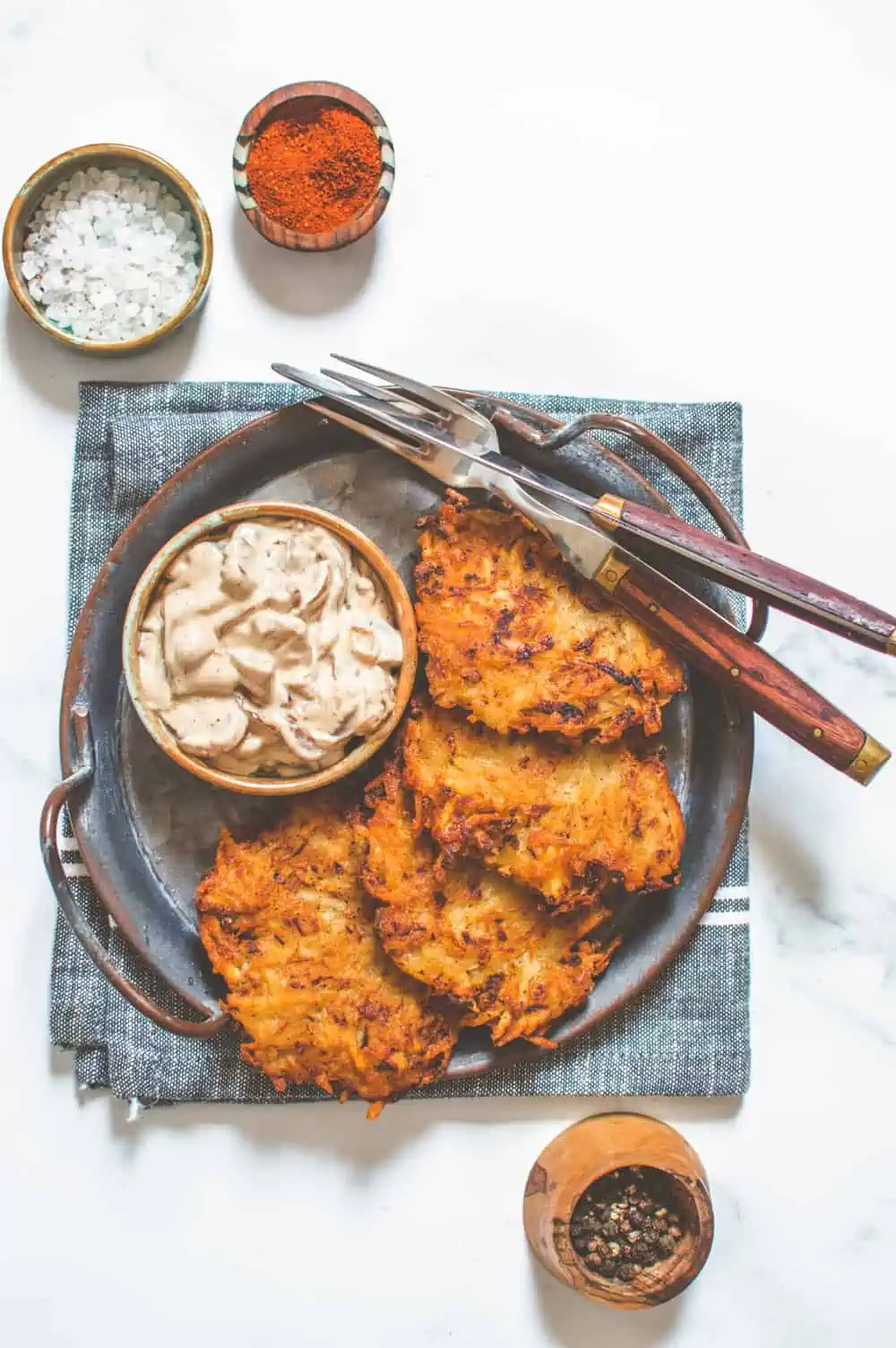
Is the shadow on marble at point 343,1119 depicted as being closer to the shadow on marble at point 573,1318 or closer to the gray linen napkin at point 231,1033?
the gray linen napkin at point 231,1033

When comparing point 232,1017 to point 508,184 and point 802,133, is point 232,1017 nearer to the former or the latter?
point 508,184

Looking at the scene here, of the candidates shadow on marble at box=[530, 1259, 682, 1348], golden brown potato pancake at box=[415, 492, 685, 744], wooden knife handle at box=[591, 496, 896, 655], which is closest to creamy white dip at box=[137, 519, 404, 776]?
golden brown potato pancake at box=[415, 492, 685, 744]

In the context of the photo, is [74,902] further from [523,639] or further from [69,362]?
[69,362]

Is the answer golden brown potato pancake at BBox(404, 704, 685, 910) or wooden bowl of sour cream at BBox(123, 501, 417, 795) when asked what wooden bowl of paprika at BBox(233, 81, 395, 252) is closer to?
wooden bowl of sour cream at BBox(123, 501, 417, 795)

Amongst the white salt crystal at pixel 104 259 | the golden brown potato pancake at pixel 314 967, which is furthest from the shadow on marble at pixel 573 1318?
the white salt crystal at pixel 104 259

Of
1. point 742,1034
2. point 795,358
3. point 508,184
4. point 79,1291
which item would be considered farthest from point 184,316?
point 79,1291

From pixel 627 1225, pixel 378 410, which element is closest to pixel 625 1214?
pixel 627 1225
